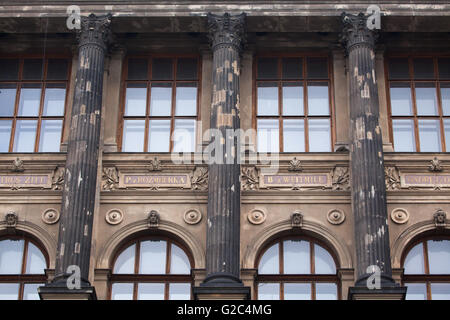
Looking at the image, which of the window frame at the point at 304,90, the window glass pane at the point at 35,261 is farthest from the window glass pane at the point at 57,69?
the window frame at the point at 304,90

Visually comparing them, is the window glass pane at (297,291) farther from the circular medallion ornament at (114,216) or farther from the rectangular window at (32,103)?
the rectangular window at (32,103)

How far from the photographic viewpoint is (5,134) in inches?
1153

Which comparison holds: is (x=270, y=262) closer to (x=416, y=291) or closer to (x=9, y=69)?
(x=416, y=291)

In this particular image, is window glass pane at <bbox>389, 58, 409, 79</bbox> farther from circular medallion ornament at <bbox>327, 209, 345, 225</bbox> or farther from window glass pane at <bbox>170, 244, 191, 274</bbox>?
window glass pane at <bbox>170, 244, 191, 274</bbox>

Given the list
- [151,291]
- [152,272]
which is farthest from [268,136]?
[151,291]

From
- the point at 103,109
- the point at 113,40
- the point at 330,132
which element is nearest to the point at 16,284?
the point at 103,109

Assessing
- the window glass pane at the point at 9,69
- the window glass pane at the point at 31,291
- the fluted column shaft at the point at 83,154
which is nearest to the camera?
the fluted column shaft at the point at 83,154

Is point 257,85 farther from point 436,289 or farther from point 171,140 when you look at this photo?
point 436,289

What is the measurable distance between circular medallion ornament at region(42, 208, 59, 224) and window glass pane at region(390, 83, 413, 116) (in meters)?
9.69

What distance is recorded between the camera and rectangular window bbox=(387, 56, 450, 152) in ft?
94.8

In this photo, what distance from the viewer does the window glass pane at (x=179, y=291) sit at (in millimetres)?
26500

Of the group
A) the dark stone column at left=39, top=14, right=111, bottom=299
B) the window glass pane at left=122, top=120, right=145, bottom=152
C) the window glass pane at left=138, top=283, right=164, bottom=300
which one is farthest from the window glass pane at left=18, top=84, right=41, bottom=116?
the window glass pane at left=138, top=283, right=164, bottom=300

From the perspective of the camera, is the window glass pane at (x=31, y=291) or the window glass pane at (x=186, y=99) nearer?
the window glass pane at (x=31, y=291)

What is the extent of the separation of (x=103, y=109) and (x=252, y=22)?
15.7ft
